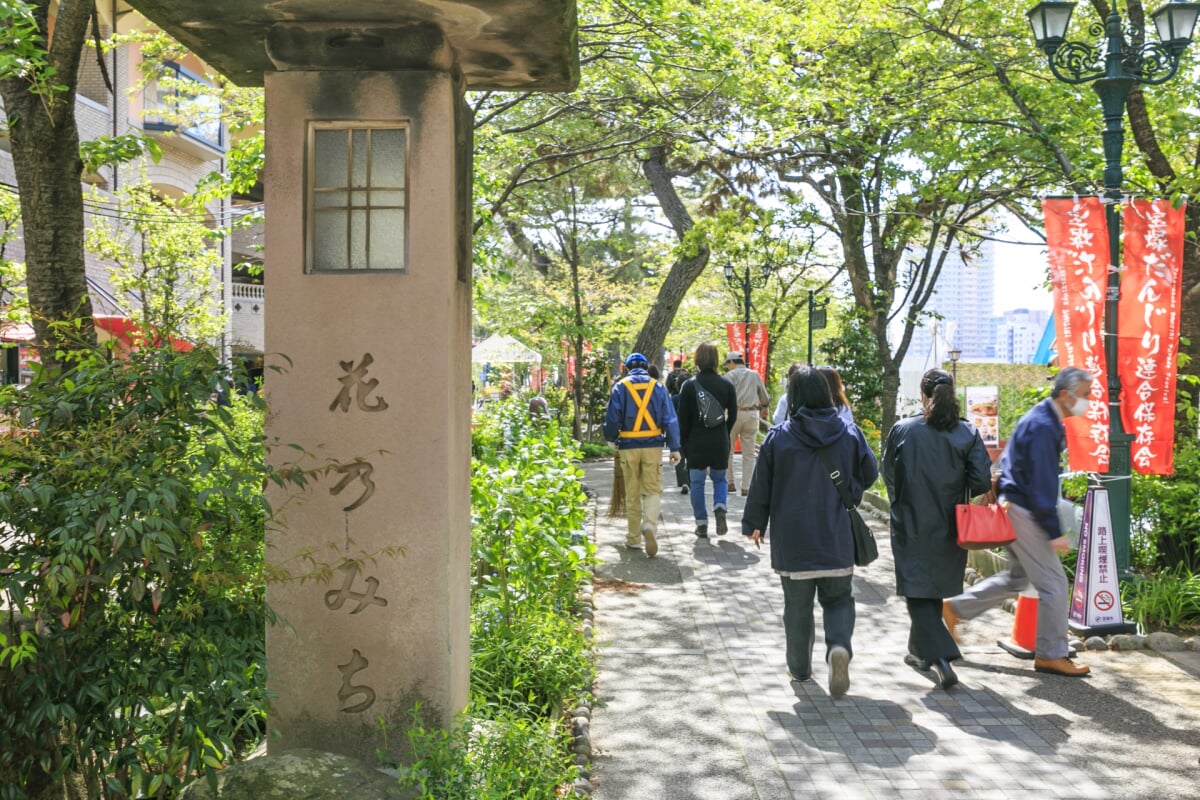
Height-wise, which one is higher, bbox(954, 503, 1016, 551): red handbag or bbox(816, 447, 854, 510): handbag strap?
bbox(816, 447, 854, 510): handbag strap

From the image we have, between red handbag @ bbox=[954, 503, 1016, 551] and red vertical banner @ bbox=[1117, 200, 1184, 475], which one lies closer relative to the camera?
red handbag @ bbox=[954, 503, 1016, 551]

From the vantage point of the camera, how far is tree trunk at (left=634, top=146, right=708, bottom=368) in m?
19.5

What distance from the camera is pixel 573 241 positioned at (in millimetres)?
25969

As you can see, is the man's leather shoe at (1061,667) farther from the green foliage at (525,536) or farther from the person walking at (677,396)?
the person walking at (677,396)

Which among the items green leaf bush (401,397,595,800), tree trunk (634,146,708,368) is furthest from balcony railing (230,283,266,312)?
green leaf bush (401,397,595,800)

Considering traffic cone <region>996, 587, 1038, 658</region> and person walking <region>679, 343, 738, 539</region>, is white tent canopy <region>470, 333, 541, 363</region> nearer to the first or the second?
person walking <region>679, 343, 738, 539</region>

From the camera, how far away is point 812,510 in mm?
6527

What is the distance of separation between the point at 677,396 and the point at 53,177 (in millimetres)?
10963

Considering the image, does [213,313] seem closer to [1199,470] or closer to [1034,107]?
[1034,107]

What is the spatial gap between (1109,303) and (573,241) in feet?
60.6

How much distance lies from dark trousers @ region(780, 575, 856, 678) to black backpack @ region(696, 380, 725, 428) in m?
5.09

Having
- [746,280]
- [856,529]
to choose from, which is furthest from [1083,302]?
[746,280]

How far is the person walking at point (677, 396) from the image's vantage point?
1466 centimetres

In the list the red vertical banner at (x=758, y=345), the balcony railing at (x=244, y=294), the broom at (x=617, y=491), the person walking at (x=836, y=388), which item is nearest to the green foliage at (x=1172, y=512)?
the person walking at (x=836, y=388)
